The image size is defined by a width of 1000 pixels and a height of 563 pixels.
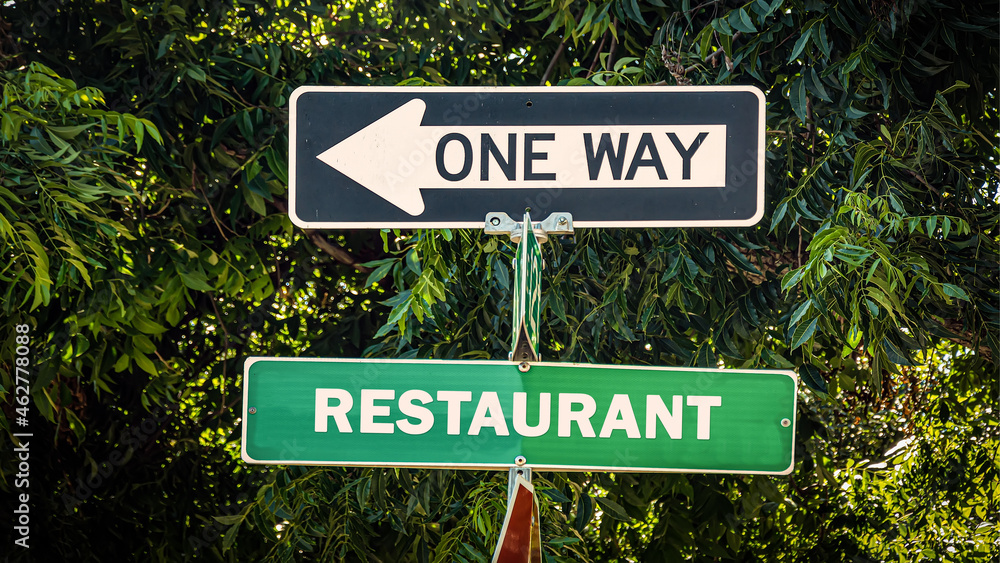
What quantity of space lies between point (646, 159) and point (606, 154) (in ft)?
0.21

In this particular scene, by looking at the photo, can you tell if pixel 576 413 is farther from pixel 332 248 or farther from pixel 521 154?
pixel 332 248

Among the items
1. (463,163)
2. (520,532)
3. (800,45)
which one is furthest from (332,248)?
(520,532)

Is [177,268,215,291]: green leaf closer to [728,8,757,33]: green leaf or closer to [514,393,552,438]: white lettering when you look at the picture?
[728,8,757,33]: green leaf

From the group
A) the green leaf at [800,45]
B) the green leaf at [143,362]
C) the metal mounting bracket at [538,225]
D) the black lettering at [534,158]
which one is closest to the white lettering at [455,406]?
the metal mounting bracket at [538,225]

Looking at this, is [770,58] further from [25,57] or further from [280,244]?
[25,57]

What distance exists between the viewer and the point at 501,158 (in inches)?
55.9

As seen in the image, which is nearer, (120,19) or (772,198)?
(772,198)

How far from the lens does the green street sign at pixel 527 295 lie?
1268 millimetres

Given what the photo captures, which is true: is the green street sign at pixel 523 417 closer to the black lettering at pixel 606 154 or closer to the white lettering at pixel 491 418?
the white lettering at pixel 491 418

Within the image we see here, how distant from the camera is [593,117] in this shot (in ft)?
4.68

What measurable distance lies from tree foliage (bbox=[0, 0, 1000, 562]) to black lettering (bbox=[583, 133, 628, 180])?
105 centimetres

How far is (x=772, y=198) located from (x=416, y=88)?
2.00m

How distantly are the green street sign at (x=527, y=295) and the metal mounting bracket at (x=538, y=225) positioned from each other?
2 centimetres

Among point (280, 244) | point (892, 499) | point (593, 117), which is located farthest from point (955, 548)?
point (593, 117)
